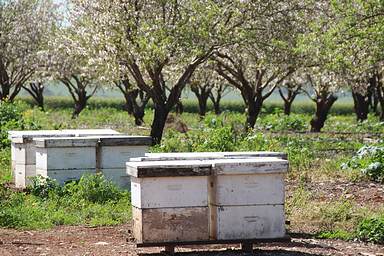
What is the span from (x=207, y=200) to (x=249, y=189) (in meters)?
0.54

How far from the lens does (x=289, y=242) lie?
1152 centimetres

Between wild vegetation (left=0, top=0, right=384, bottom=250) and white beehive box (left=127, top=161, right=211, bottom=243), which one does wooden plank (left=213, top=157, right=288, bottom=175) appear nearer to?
white beehive box (left=127, top=161, right=211, bottom=243)

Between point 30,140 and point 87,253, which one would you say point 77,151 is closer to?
point 30,140

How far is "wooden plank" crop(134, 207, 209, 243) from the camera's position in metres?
10.5

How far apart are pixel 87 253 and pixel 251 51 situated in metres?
18.3

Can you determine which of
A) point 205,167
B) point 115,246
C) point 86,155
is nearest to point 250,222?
point 205,167

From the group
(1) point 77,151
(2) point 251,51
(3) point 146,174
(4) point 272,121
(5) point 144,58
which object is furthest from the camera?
(4) point 272,121

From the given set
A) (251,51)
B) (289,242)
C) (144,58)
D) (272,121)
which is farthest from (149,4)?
(272,121)

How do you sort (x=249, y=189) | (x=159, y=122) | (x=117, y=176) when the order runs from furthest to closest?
1. (x=159, y=122)
2. (x=117, y=176)
3. (x=249, y=189)

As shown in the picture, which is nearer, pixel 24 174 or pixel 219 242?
pixel 219 242

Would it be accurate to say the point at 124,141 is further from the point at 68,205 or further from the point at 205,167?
the point at 205,167

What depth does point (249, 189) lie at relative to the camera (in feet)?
35.4

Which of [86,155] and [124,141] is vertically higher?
[124,141]

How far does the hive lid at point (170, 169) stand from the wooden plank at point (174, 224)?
0.43 metres
